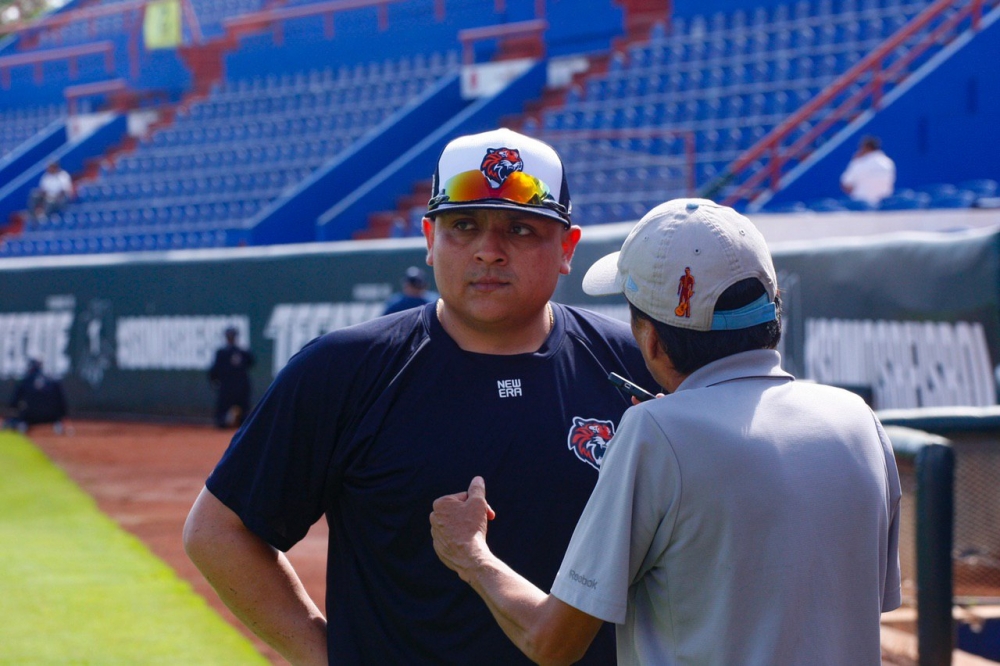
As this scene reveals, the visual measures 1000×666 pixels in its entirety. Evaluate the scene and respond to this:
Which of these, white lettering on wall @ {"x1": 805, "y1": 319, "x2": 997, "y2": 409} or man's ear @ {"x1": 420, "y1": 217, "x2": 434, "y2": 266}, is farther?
white lettering on wall @ {"x1": 805, "y1": 319, "x2": 997, "y2": 409}

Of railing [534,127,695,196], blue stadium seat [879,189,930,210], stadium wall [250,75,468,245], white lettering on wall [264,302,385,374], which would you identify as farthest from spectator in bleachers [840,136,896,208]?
stadium wall [250,75,468,245]

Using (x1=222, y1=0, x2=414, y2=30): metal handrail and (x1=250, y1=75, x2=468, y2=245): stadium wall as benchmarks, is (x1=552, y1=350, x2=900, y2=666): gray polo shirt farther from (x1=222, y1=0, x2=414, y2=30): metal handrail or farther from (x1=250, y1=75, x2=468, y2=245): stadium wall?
(x1=222, y1=0, x2=414, y2=30): metal handrail

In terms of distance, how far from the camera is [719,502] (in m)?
1.84

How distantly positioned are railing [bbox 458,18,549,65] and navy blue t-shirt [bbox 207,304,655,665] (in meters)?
21.8

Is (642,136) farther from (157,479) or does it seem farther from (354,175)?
(157,479)

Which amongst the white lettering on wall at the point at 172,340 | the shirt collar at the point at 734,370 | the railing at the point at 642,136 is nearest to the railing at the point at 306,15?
the railing at the point at 642,136

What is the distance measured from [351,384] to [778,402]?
37.7 inches

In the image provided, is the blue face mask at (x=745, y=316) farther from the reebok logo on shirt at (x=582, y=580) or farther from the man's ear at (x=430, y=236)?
the man's ear at (x=430, y=236)

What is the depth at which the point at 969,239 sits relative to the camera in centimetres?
786

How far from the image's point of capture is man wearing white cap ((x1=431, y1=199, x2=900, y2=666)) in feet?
6.06

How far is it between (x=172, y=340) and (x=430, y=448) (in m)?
16.3

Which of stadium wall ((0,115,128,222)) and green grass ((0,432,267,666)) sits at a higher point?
stadium wall ((0,115,128,222))

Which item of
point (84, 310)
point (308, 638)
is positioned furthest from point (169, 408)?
point (308, 638)

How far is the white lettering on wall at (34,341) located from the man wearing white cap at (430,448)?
704 inches
